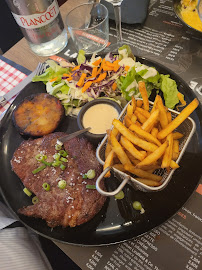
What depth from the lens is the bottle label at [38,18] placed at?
2275mm

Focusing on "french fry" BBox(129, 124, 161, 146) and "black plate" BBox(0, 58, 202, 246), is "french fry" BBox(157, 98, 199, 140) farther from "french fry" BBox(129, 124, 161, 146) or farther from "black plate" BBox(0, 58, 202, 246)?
"black plate" BBox(0, 58, 202, 246)

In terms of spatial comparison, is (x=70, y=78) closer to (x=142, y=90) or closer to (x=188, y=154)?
(x=142, y=90)

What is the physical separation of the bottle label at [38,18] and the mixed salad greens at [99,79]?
0.38 metres

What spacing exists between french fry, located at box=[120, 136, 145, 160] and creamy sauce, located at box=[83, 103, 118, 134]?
0.51 metres

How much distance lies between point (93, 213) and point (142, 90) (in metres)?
0.87

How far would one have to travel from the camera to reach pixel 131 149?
4.73ft

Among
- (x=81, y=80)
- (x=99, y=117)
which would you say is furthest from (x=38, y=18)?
(x=99, y=117)

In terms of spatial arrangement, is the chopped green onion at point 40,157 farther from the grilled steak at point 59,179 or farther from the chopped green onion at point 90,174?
the chopped green onion at point 90,174

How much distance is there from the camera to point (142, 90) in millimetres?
1617

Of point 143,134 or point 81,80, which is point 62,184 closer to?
point 143,134

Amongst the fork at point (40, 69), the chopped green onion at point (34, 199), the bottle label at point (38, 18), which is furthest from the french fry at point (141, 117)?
the bottle label at point (38, 18)

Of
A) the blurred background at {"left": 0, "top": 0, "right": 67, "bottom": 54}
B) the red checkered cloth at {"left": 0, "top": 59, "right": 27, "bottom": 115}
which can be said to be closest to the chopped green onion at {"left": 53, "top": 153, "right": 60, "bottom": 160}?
the red checkered cloth at {"left": 0, "top": 59, "right": 27, "bottom": 115}

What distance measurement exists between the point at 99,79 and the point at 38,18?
2.69ft

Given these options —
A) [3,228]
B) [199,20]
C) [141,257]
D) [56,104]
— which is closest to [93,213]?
[141,257]
